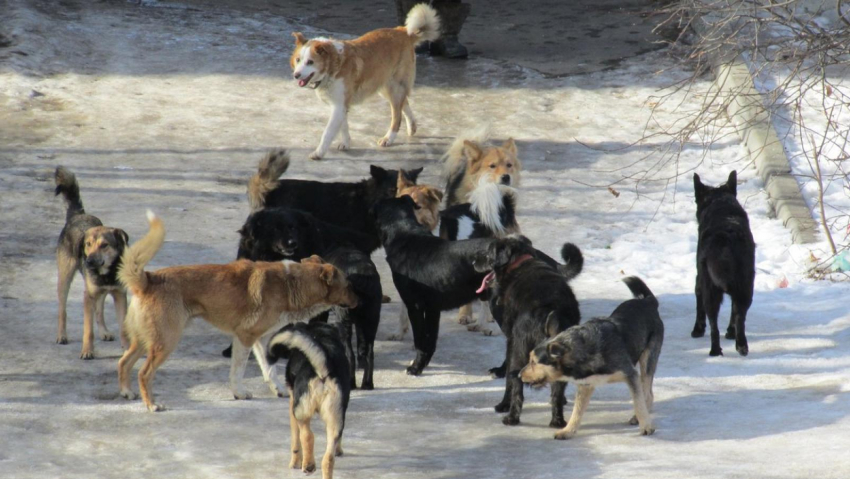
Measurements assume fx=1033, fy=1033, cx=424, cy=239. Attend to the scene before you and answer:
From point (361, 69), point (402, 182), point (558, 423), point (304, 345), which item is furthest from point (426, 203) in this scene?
point (361, 69)

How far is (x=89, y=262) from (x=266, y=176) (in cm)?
200

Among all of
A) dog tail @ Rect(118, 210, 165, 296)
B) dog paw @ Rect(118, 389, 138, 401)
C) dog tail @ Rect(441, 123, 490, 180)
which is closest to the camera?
dog tail @ Rect(118, 210, 165, 296)

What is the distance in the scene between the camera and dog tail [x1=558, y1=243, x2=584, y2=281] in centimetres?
725

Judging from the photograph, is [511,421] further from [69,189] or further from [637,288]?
[69,189]

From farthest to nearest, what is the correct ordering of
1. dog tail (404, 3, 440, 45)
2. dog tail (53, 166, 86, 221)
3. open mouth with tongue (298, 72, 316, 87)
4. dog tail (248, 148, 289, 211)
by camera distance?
1. dog tail (404, 3, 440, 45)
2. open mouth with tongue (298, 72, 316, 87)
3. dog tail (248, 148, 289, 211)
4. dog tail (53, 166, 86, 221)

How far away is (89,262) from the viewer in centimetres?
716

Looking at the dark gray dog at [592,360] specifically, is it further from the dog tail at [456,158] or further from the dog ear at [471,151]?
the dog tail at [456,158]

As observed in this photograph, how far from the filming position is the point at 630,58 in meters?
15.8

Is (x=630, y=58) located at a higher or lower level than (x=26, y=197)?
higher

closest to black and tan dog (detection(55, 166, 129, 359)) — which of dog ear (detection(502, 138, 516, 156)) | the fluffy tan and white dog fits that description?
dog ear (detection(502, 138, 516, 156))

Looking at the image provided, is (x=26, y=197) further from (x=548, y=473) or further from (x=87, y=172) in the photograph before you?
(x=548, y=473)

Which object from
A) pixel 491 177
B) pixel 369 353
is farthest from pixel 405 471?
pixel 491 177

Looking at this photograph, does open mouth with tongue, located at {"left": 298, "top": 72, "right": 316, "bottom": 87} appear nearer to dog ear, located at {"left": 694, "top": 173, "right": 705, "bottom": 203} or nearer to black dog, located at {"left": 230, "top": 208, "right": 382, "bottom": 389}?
black dog, located at {"left": 230, "top": 208, "right": 382, "bottom": 389}

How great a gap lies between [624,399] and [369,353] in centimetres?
175
